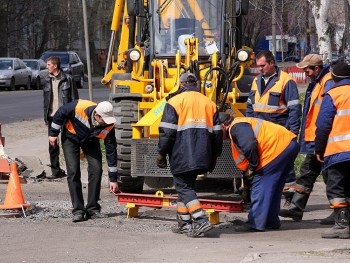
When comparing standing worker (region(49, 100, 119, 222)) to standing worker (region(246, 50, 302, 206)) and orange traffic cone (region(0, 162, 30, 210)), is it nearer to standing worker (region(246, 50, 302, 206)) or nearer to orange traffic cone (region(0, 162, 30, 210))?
orange traffic cone (region(0, 162, 30, 210))

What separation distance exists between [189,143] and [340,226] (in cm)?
180

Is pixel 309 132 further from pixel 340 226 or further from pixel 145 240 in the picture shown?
pixel 145 240

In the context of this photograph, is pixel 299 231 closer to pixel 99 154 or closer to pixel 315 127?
pixel 315 127

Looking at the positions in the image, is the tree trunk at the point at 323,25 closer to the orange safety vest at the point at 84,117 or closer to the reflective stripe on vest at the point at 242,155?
the orange safety vest at the point at 84,117

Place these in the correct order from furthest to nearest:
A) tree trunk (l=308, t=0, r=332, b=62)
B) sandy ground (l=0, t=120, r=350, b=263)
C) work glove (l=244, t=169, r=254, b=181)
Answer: tree trunk (l=308, t=0, r=332, b=62) → work glove (l=244, t=169, r=254, b=181) → sandy ground (l=0, t=120, r=350, b=263)

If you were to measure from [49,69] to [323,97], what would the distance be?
628 centimetres

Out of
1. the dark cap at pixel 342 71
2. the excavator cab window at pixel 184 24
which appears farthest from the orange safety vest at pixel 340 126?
the excavator cab window at pixel 184 24

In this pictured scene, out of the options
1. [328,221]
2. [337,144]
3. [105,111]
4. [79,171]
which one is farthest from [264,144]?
[79,171]

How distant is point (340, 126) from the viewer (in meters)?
10.4

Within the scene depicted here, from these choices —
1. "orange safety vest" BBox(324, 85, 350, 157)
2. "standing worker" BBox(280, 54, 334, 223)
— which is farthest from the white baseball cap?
"orange safety vest" BBox(324, 85, 350, 157)

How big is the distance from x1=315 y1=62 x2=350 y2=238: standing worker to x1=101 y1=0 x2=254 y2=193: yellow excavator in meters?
3.19

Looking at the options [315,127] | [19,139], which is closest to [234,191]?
[315,127]

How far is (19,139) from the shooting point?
21.5 m

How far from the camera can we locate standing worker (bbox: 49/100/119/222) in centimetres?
1169
